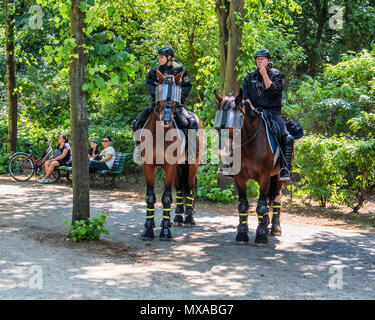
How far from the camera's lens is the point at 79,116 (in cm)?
805

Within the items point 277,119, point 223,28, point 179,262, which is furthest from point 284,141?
point 223,28

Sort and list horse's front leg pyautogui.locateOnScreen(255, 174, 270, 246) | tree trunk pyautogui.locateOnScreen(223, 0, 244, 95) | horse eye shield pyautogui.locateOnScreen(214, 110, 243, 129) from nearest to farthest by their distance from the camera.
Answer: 1. horse eye shield pyautogui.locateOnScreen(214, 110, 243, 129)
2. horse's front leg pyautogui.locateOnScreen(255, 174, 270, 246)
3. tree trunk pyautogui.locateOnScreen(223, 0, 244, 95)

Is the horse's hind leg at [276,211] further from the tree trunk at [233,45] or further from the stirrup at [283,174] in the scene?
the tree trunk at [233,45]

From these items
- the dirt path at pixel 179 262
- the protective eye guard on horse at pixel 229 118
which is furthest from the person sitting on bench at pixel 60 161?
the protective eye guard on horse at pixel 229 118

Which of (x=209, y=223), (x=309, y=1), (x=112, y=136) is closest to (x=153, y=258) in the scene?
(x=209, y=223)

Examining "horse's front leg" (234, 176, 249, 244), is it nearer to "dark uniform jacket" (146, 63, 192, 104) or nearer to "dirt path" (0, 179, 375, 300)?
"dirt path" (0, 179, 375, 300)

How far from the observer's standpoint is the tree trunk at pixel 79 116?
26.0 ft

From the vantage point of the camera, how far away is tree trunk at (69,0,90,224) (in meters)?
7.93

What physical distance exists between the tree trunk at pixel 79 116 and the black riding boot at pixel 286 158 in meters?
3.48

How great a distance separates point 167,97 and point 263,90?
1.92 m

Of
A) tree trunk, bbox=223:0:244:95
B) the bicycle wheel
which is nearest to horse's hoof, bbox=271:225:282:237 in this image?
tree trunk, bbox=223:0:244:95

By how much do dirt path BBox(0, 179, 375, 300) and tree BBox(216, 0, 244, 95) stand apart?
4247 mm

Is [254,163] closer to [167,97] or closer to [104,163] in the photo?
[167,97]
